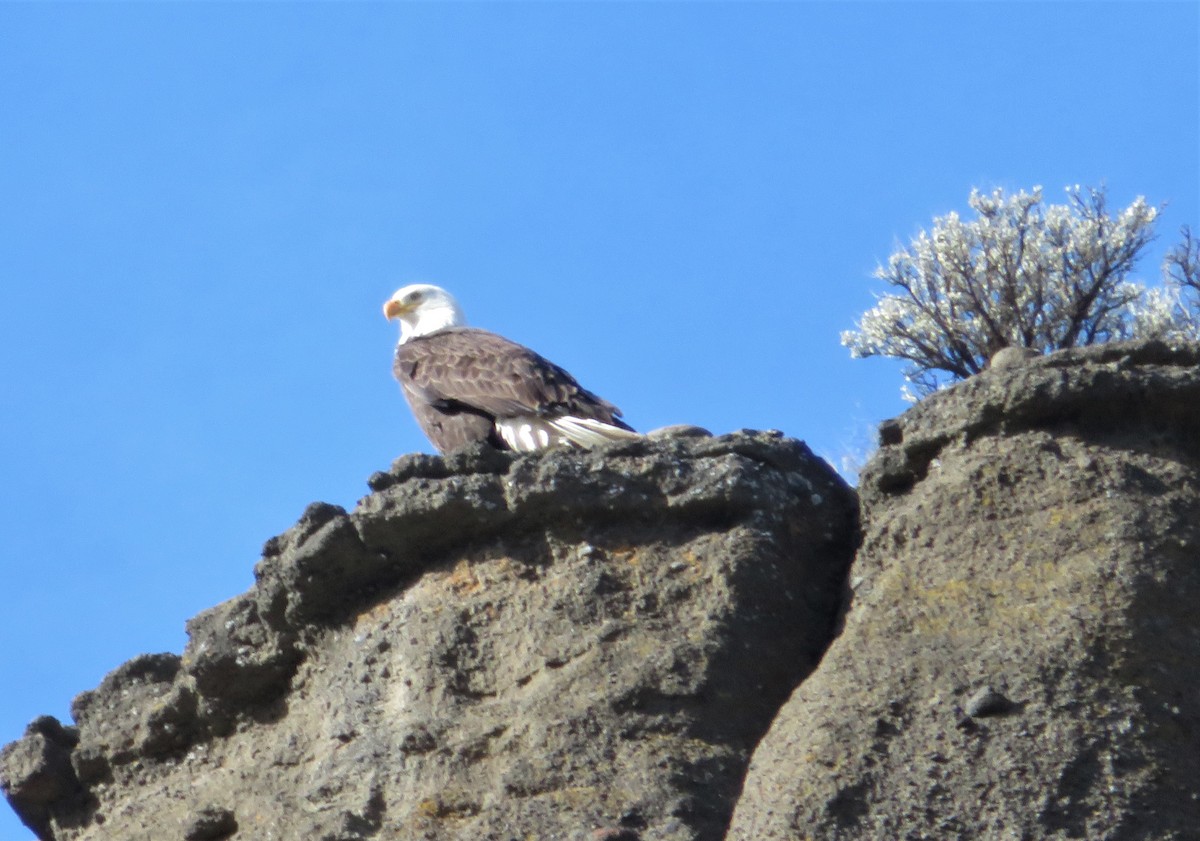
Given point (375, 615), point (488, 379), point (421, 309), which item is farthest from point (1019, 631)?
point (421, 309)

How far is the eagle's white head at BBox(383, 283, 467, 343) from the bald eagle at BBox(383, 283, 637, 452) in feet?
5.98

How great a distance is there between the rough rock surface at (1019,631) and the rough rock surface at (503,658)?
0.28 metres

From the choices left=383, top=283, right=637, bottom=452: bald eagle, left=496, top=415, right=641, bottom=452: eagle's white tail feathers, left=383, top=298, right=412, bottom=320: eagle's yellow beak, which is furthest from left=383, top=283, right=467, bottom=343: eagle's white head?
left=496, top=415, right=641, bottom=452: eagle's white tail feathers

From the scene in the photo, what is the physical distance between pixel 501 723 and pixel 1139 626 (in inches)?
70.6

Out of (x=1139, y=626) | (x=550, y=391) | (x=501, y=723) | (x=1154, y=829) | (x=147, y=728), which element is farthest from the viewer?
(x=550, y=391)

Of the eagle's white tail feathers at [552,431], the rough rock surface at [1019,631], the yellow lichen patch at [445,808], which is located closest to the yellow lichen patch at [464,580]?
the yellow lichen patch at [445,808]

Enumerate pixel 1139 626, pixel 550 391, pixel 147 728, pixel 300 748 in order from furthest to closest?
pixel 550 391, pixel 147 728, pixel 300 748, pixel 1139 626

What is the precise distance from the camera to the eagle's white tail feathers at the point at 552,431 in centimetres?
959

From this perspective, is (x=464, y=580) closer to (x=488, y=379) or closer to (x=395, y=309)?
(x=488, y=379)

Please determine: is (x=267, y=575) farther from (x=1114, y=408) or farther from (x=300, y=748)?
(x=1114, y=408)

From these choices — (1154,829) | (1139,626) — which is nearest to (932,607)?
(1139,626)

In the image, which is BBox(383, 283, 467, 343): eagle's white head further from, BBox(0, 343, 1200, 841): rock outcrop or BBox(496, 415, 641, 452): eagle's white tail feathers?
BBox(0, 343, 1200, 841): rock outcrop

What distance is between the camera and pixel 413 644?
571cm

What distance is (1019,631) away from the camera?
16.3 ft
